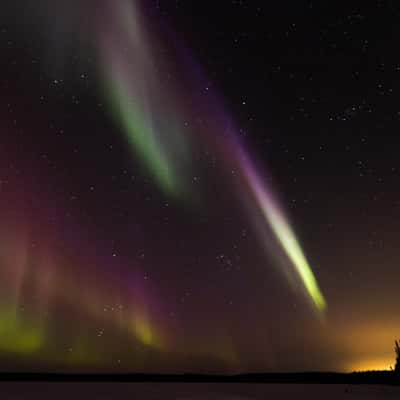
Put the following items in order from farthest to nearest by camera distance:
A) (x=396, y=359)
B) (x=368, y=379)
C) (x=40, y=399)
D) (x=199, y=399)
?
(x=368, y=379)
(x=396, y=359)
(x=40, y=399)
(x=199, y=399)

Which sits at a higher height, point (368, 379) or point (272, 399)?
point (368, 379)

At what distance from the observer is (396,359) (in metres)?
119

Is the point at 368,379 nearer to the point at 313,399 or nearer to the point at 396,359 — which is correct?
the point at 396,359

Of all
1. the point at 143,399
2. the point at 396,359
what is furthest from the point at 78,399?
the point at 396,359

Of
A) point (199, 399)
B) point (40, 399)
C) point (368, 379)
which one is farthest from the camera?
point (368, 379)

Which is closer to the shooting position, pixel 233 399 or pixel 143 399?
pixel 233 399

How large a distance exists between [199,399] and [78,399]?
18.2 metres

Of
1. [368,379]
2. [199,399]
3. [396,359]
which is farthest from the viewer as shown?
[368,379]

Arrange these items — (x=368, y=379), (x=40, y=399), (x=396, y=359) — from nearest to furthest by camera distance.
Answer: (x=40, y=399) < (x=396, y=359) < (x=368, y=379)

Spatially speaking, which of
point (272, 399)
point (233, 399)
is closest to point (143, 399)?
point (233, 399)

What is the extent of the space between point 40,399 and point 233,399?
2527cm

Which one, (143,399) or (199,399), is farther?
(143,399)

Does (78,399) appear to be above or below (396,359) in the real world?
below

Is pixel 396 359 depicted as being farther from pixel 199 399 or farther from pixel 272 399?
pixel 199 399
